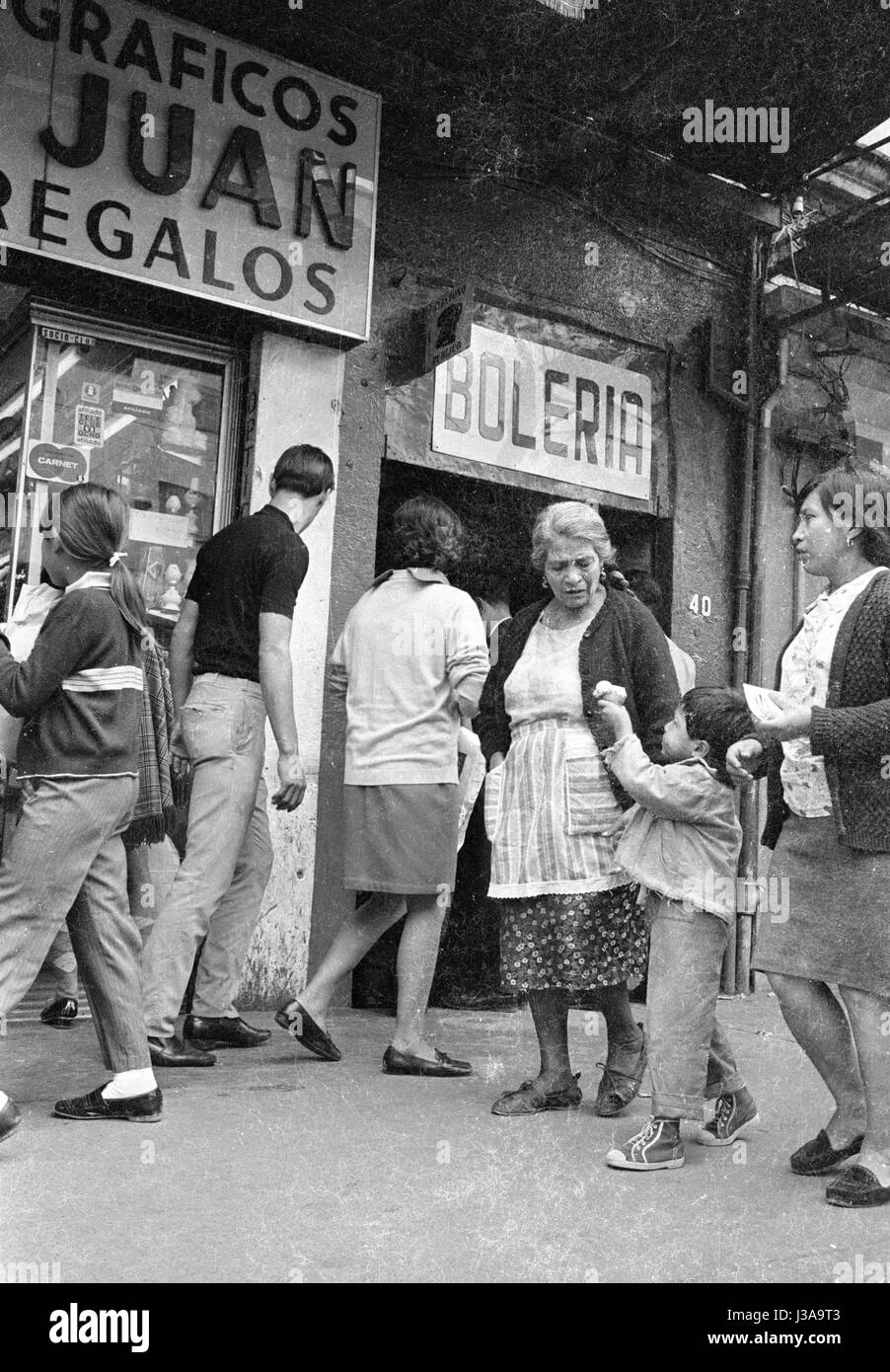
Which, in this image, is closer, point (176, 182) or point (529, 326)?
point (176, 182)

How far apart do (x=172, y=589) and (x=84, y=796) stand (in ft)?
8.02

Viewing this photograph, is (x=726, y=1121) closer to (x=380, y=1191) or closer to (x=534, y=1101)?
(x=534, y=1101)

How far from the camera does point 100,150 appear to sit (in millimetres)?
5281

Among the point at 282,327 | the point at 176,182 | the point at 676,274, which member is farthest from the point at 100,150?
the point at 676,274

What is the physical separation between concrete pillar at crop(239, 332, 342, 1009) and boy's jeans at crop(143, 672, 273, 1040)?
→ 0.95m

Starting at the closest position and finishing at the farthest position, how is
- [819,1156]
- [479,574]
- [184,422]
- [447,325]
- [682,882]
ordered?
[819,1156] → [682,882] → [184,422] → [447,325] → [479,574]

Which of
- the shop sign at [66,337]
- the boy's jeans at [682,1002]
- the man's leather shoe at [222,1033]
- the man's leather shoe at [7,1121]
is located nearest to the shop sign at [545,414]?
the shop sign at [66,337]

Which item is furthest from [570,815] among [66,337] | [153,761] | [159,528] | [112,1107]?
[66,337]

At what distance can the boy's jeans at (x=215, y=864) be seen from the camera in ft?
13.9

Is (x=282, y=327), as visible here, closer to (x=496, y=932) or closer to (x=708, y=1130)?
(x=496, y=932)

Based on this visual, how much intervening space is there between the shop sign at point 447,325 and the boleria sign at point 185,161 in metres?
0.37

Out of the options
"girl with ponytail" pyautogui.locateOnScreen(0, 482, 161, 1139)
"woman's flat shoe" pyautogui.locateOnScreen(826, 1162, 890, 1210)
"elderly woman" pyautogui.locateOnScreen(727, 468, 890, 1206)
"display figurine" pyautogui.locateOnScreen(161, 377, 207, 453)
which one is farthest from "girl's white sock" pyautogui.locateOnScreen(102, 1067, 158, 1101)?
"display figurine" pyautogui.locateOnScreen(161, 377, 207, 453)

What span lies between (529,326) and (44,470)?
2.76m

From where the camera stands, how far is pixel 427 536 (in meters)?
4.62
